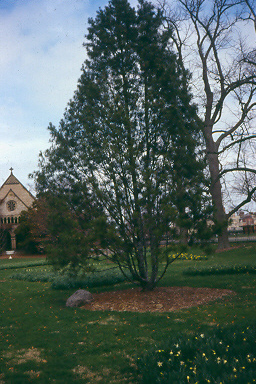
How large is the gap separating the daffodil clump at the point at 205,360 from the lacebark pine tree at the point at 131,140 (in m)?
3.76

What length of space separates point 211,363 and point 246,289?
660 cm

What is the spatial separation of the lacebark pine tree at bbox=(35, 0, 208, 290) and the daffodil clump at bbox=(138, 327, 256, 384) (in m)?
3.76

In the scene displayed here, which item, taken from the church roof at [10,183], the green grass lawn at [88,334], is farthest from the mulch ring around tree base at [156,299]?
the church roof at [10,183]

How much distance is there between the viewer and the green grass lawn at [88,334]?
4.96 metres

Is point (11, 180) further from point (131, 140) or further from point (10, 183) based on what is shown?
point (131, 140)

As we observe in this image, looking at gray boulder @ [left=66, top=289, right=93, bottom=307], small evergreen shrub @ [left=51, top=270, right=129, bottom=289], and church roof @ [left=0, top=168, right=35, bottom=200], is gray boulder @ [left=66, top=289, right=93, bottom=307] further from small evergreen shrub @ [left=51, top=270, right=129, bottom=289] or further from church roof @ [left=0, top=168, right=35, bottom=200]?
church roof @ [left=0, top=168, right=35, bottom=200]

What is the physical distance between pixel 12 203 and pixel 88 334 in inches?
1707

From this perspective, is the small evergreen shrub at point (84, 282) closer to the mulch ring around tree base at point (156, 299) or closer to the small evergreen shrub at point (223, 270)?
the mulch ring around tree base at point (156, 299)

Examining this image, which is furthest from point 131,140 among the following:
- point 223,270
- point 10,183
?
point 10,183

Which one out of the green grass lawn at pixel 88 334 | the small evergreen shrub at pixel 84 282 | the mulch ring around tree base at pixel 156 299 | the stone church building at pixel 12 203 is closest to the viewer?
the green grass lawn at pixel 88 334

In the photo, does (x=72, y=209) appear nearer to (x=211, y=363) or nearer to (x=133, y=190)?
(x=133, y=190)

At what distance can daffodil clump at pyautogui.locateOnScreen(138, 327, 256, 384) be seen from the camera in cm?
391

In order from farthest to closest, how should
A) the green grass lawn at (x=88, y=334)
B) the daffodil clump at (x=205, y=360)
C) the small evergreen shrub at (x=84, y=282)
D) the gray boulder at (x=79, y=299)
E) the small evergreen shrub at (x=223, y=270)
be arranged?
the small evergreen shrub at (x=223, y=270) → the small evergreen shrub at (x=84, y=282) → the gray boulder at (x=79, y=299) → the green grass lawn at (x=88, y=334) → the daffodil clump at (x=205, y=360)

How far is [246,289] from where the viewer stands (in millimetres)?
10242
